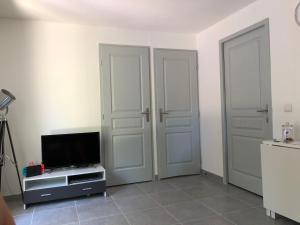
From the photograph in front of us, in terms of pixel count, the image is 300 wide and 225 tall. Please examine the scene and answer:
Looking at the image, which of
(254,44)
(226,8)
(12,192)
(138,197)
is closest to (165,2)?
(226,8)

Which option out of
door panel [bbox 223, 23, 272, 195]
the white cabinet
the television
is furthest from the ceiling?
the white cabinet

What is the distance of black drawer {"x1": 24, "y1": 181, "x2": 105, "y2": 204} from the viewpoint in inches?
120

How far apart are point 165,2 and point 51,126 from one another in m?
2.24

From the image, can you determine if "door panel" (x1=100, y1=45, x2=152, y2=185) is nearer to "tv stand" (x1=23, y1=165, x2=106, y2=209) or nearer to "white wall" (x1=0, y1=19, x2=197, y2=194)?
"white wall" (x1=0, y1=19, x2=197, y2=194)

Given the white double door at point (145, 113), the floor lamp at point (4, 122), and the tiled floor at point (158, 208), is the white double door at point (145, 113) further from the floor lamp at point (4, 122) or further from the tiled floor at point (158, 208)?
the floor lamp at point (4, 122)

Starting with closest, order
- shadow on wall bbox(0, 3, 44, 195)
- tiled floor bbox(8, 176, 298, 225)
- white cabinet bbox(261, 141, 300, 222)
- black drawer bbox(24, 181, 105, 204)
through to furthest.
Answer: white cabinet bbox(261, 141, 300, 222), tiled floor bbox(8, 176, 298, 225), black drawer bbox(24, 181, 105, 204), shadow on wall bbox(0, 3, 44, 195)

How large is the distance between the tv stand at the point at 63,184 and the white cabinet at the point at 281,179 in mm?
2010

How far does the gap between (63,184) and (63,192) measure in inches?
3.9

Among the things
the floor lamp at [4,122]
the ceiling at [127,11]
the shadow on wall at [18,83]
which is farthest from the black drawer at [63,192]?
the ceiling at [127,11]

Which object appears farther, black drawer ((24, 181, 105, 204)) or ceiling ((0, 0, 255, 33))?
black drawer ((24, 181, 105, 204))

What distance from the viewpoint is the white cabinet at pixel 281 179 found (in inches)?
87.8

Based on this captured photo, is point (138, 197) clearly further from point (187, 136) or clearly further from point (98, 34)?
point (98, 34)

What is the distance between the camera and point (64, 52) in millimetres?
3584

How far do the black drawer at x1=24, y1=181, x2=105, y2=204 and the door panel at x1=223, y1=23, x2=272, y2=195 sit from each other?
1.91m
